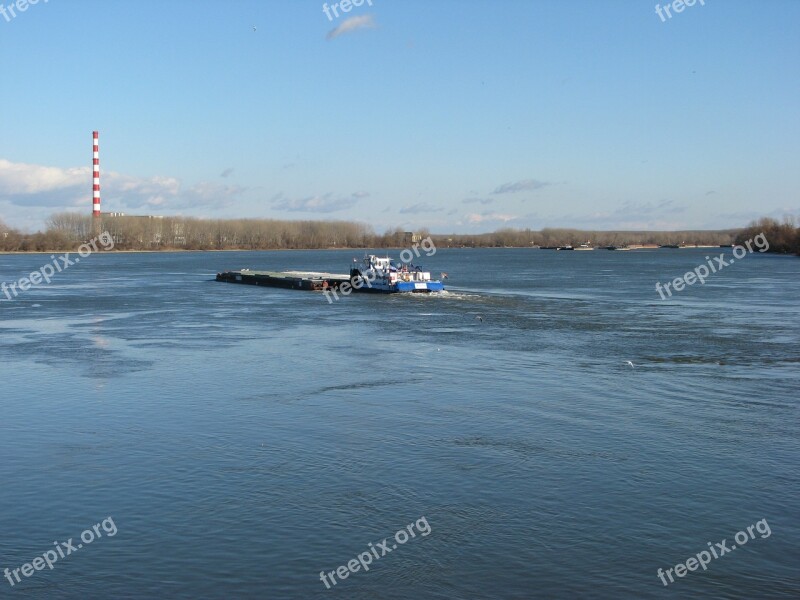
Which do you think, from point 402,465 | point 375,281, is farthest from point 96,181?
point 402,465

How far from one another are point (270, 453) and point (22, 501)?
5.44 metres

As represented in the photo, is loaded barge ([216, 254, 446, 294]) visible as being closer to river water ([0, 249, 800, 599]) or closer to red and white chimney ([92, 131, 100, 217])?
river water ([0, 249, 800, 599])

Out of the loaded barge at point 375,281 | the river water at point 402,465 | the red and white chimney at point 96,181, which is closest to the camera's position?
the river water at point 402,465

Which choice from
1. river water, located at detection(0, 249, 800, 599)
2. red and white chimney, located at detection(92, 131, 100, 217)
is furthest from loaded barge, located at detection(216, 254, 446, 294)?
red and white chimney, located at detection(92, 131, 100, 217)

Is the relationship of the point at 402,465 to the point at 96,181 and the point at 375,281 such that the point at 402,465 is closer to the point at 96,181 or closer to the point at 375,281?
the point at 375,281

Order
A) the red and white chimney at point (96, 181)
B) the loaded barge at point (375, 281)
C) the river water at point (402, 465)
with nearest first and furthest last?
the river water at point (402, 465), the loaded barge at point (375, 281), the red and white chimney at point (96, 181)

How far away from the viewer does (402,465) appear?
18875mm

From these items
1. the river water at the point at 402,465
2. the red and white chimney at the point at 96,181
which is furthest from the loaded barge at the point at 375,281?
the red and white chimney at the point at 96,181

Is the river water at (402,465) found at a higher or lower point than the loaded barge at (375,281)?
lower

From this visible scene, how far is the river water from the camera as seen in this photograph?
13.5 meters

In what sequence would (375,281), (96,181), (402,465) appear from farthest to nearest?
(96,181) → (375,281) → (402,465)

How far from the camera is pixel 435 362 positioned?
1336 inches

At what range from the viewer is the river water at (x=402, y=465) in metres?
13.5

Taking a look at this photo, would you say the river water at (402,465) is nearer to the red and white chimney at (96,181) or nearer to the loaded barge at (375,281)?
the loaded barge at (375,281)
